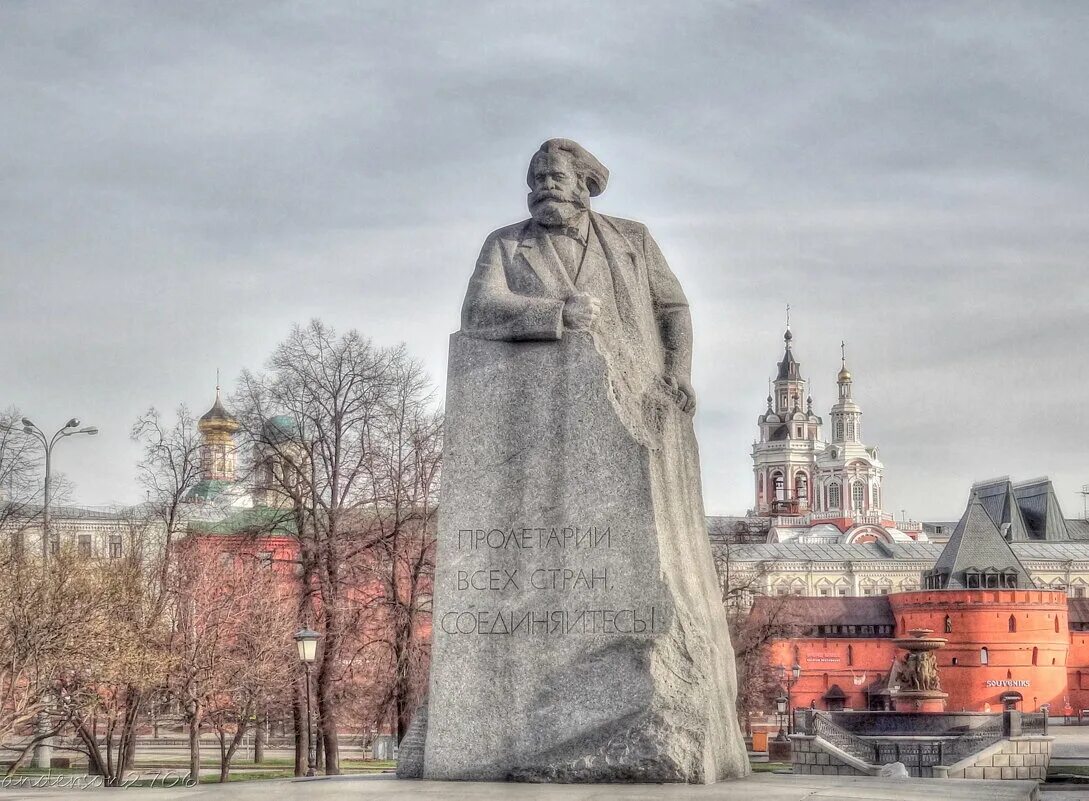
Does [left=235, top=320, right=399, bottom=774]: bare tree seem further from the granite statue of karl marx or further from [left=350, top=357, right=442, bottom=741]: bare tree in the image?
the granite statue of karl marx

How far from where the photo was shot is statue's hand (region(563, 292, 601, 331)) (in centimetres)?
920

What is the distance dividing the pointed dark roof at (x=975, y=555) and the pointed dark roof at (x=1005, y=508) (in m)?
35.3

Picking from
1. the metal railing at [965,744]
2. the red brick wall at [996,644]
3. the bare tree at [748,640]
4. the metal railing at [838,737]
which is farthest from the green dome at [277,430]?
the red brick wall at [996,644]

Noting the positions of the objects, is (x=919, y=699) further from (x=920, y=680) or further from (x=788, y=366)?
(x=788, y=366)

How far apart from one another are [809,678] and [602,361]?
79.6 metres

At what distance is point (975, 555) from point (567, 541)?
74696 mm

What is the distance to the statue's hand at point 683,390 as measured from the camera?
967cm

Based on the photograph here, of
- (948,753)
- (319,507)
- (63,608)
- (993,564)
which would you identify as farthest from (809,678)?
(63,608)

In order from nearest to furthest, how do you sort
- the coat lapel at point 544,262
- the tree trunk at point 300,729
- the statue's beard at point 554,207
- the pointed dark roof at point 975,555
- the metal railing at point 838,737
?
1. the coat lapel at point 544,262
2. the statue's beard at point 554,207
3. the tree trunk at point 300,729
4. the metal railing at point 838,737
5. the pointed dark roof at point 975,555

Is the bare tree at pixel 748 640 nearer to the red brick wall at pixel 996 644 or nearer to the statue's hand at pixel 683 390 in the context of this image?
the red brick wall at pixel 996 644

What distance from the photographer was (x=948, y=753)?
3475cm

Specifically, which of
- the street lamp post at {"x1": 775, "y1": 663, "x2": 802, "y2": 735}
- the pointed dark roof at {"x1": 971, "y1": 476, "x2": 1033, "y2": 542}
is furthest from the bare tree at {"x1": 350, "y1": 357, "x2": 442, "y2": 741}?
the pointed dark roof at {"x1": 971, "y1": 476, "x2": 1033, "y2": 542}

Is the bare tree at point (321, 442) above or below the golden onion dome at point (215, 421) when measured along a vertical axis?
A: below

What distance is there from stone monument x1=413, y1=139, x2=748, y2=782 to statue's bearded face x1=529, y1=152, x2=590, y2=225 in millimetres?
12
